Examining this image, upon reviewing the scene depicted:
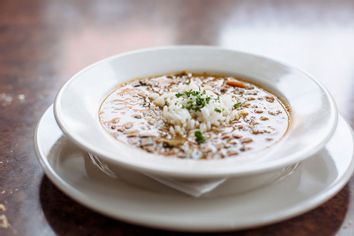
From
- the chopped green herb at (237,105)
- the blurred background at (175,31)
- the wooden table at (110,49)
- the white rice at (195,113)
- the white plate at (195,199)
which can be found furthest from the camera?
the blurred background at (175,31)

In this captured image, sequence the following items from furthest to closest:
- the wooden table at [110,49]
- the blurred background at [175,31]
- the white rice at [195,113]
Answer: the blurred background at [175,31] < the white rice at [195,113] < the wooden table at [110,49]

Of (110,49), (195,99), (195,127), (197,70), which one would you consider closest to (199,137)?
(195,127)

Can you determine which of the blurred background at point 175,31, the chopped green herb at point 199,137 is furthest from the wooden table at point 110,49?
the chopped green herb at point 199,137

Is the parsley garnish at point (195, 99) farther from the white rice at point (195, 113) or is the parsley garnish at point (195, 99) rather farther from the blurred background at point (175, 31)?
the blurred background at point (175, 31)

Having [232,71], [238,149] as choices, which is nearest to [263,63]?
[232,71]

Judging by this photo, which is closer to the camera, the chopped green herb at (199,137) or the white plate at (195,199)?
the white plate at (195,199)

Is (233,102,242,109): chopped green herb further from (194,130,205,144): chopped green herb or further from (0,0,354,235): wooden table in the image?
(0,0,354,235): wooden table

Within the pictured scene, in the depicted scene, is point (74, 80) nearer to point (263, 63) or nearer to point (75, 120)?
point (75, 120)

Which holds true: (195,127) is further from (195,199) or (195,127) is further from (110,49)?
(110,49)
